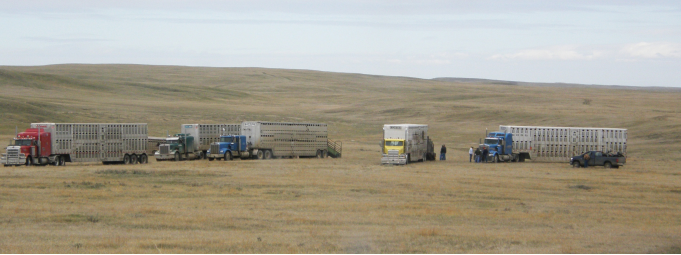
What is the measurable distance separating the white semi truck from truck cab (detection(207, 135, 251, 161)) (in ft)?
1.11

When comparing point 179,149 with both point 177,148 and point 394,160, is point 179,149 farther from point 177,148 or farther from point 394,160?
point 394,160

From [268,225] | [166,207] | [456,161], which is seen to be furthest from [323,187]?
[456,161]

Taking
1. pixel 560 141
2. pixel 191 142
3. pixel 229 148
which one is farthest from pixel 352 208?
pixel 560 141

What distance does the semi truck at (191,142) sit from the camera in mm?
50812

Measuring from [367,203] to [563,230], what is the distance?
759cm

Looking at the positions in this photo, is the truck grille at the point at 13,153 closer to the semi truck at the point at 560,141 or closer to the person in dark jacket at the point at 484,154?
the person in dark jacket at the point at 484,154

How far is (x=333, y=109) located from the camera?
120m

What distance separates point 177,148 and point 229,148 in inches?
150

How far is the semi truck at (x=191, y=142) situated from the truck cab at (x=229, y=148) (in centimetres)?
160

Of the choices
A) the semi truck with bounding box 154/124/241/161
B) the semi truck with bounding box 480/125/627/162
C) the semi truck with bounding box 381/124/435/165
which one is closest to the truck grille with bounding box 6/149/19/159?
the semi truck with bounding box 154/124/241/161

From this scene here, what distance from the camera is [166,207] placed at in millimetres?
23266

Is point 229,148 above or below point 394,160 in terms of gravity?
above

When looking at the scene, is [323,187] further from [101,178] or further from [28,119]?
[28,119]

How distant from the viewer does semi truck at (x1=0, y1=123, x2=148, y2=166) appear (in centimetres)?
4228
